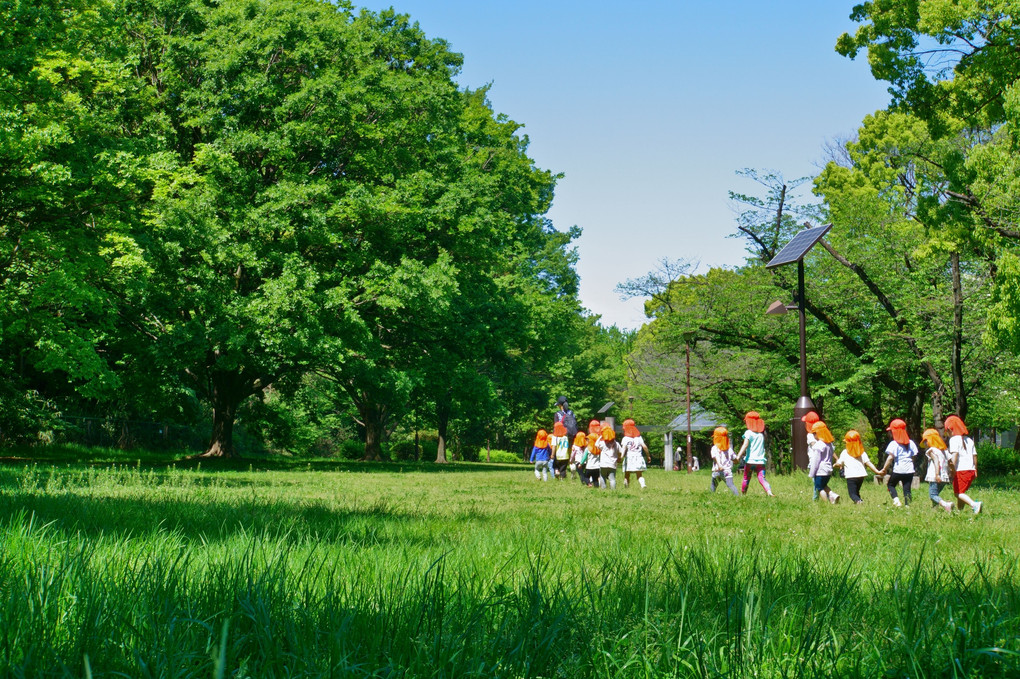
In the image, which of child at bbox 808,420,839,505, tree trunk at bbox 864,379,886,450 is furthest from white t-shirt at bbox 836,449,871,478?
tree trunk at bbox 864,379,886,450

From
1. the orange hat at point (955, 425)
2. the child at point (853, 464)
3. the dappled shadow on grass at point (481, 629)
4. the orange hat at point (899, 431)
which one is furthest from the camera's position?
the child at point (853, 464)

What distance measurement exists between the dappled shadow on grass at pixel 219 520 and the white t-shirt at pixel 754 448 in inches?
367

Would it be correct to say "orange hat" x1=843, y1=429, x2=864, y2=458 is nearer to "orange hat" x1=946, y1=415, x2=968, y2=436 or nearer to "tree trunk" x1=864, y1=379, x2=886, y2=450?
"orange hat" x1=946, y1=415, x2=968, y2=436

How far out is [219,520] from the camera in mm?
6855

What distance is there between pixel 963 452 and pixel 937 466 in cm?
44

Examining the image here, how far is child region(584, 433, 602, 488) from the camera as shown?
1952 cm

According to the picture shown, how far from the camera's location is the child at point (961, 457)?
41.7 ft

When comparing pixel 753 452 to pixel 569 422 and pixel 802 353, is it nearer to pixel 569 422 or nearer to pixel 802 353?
pixel 802 353

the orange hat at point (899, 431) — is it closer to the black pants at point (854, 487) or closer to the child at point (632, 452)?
the black pants at point (854, 487)

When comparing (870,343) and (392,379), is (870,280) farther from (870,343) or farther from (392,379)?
(392,379)

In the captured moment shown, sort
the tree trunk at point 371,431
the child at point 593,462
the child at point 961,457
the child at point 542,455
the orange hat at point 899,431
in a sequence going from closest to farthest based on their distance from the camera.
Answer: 1. the child at point 961,457
2. the orange hat at point 899,431
3. the child at point 593,462
4. the child at point 542,455
5. the tree trunk at point 371,431

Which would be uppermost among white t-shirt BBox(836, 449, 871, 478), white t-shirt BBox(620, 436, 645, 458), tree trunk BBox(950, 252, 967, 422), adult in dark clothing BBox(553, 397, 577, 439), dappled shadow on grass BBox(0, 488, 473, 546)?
tree trunk BBox(950, 252, 967, 422)

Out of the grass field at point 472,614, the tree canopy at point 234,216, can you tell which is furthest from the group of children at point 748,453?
the tree canopy at point 234,216

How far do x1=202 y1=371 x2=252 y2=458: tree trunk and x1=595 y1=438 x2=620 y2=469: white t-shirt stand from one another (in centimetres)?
1505
